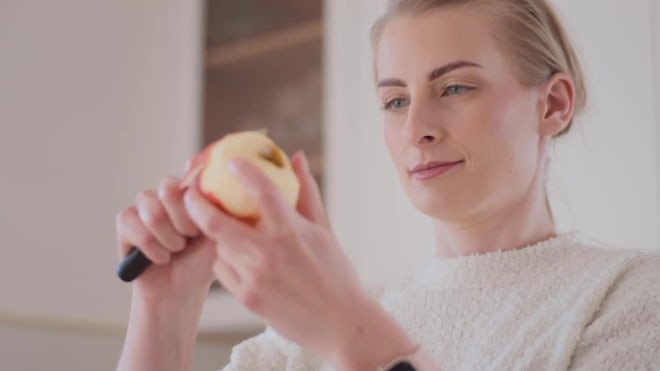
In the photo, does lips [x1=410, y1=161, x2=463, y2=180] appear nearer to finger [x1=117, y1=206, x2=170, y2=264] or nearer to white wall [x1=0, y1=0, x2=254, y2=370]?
finger [x1=117, y1=206, x2=170, y2=264]

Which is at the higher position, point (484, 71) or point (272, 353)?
point (484, 71)

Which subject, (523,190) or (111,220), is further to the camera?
(111,220)

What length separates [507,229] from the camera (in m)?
1.08

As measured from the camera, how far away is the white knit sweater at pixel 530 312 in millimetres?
891

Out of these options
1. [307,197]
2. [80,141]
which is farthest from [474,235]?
[80,141]

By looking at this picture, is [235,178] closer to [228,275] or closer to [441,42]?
[228,275]

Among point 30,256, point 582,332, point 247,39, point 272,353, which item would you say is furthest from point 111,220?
point 582,332

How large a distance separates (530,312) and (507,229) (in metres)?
0.13

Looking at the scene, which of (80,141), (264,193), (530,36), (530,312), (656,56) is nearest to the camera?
(264,193)

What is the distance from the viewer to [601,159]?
4.34 feet

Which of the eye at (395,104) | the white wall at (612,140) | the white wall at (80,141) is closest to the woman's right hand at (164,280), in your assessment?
the eye at (395,104)

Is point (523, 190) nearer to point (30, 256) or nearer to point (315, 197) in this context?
point (315, 197)

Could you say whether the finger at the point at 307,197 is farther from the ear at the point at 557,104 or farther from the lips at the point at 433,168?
the ear at the point at 557,104

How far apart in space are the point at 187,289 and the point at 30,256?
1179 mm
